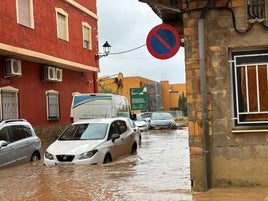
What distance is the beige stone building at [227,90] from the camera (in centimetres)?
830

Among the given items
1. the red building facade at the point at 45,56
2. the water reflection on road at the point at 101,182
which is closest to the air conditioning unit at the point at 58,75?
the red building facade at the point at 45,56

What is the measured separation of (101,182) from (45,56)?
40.9 feet

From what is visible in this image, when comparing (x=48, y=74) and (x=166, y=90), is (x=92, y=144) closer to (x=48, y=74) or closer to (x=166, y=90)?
(x=48, y=74)

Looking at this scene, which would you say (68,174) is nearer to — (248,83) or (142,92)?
(248,83)

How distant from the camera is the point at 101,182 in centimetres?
1018

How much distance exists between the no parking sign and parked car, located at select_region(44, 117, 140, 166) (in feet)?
15.7

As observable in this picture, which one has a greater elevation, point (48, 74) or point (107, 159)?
point (48, 74)

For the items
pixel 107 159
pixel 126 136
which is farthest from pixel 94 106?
pixel 107 159

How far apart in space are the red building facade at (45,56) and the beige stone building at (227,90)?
1118 cm

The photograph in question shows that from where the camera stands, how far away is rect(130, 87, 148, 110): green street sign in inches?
2021

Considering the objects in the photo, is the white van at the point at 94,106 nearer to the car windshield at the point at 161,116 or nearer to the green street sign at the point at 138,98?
the car windshield at the point at 161,116

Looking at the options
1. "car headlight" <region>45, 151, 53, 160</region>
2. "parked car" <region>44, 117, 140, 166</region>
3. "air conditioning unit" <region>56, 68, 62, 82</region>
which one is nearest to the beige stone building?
"parked car" <region>44, 117, 140, 166</region>

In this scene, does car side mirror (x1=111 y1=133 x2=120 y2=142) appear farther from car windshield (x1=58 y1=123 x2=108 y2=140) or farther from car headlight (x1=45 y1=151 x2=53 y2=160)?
car headlight (x1=45 y1=151 x2=53 y2=160)

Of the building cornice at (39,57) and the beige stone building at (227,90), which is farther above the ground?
the building cornice at (39,57)
